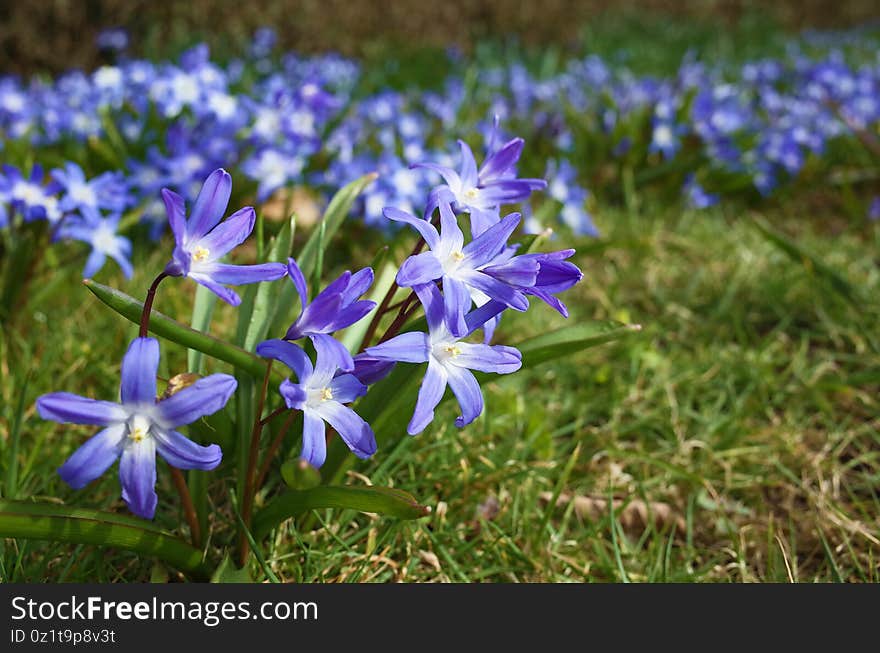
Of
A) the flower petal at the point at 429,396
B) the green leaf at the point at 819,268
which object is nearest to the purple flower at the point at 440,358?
the flower petal at the point at 429,396

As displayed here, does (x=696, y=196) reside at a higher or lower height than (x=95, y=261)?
higher

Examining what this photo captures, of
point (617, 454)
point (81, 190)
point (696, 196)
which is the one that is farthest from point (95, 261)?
point (696, 196)

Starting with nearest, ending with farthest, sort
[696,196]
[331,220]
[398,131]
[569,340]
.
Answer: [569,340] → [331,220] → [696,196] → [398,131]

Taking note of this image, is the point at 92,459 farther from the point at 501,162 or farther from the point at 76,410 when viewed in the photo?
the point at 501,162

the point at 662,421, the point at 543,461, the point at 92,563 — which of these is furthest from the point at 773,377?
the point at 92,563

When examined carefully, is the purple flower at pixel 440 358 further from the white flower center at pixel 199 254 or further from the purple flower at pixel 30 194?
the purple flower at pixel 30 194

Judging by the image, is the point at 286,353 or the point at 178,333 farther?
the point at 178,333
